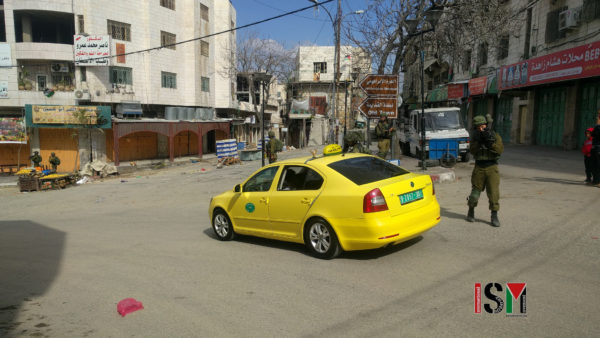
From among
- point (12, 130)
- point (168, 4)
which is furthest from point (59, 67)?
point (168, 4)

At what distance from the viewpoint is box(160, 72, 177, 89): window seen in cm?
3035

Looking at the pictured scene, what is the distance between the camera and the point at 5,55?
85.2ft

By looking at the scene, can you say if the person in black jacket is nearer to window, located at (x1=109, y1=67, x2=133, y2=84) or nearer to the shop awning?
the shop awning

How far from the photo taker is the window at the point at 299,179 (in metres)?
5.77

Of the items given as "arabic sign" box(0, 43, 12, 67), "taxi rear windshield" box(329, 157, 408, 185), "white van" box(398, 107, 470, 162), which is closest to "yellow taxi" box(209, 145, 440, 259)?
"taxi rear windshield" box(329, 157, 408, 185)

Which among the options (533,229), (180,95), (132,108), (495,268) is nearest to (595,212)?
(533,229)

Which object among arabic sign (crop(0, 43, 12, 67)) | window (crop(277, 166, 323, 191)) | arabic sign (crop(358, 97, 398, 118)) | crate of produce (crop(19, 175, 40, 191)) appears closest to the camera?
window (crop(277, 166, 323, 191))

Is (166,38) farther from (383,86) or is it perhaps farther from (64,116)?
(383,86)

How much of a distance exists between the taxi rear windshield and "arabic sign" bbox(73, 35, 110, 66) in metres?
24.6

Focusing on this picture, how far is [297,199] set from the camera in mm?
5840

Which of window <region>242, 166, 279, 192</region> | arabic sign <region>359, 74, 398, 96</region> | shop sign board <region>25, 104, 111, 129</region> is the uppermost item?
arabic sign <region>359, 74, 398, 96</region>

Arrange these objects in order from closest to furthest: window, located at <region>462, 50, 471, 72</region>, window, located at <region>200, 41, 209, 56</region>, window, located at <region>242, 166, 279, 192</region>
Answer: window, located at <region>242, 166, 279, 192</region> → window, located at <region>462, 50, 471, 72</region> → window, located at <region>200, 41, 209, 56</region>

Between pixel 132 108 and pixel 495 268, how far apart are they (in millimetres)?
27060

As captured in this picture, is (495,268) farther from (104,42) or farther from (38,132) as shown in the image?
(38,132)
